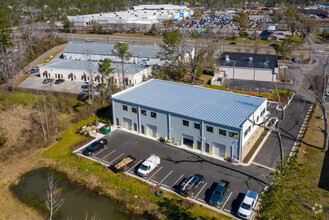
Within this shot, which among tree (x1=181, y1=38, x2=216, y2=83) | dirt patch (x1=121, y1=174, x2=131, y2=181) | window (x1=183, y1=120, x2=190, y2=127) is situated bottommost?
dirt patch (x1=121, y1=174, x2=131, y2=181)

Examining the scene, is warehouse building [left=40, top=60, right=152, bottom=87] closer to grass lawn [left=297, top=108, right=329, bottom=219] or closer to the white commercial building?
grass lawn [left=297, top=108, right=329, bottom=219]

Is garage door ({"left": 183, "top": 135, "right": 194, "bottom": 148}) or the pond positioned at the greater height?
garage door ({"left": 183, "top": 135, "right": 194, "bottom": 148})

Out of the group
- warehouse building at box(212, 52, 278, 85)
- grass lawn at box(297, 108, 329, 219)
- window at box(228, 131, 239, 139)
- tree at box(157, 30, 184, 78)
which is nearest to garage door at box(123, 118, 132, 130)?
window at box(228, 131, 239, 139)

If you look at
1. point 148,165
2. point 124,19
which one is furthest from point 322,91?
point 124,19

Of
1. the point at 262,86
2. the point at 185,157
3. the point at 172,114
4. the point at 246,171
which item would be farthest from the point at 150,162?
the point at 262,86

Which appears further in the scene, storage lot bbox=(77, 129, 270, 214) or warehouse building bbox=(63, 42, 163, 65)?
warehouse building bbox=(63, 42, 163, 65)

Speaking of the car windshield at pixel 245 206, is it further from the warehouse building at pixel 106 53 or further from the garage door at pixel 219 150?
the warehouse building at pixel 106 53

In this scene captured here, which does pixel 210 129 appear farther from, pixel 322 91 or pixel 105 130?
pixel 322 91
